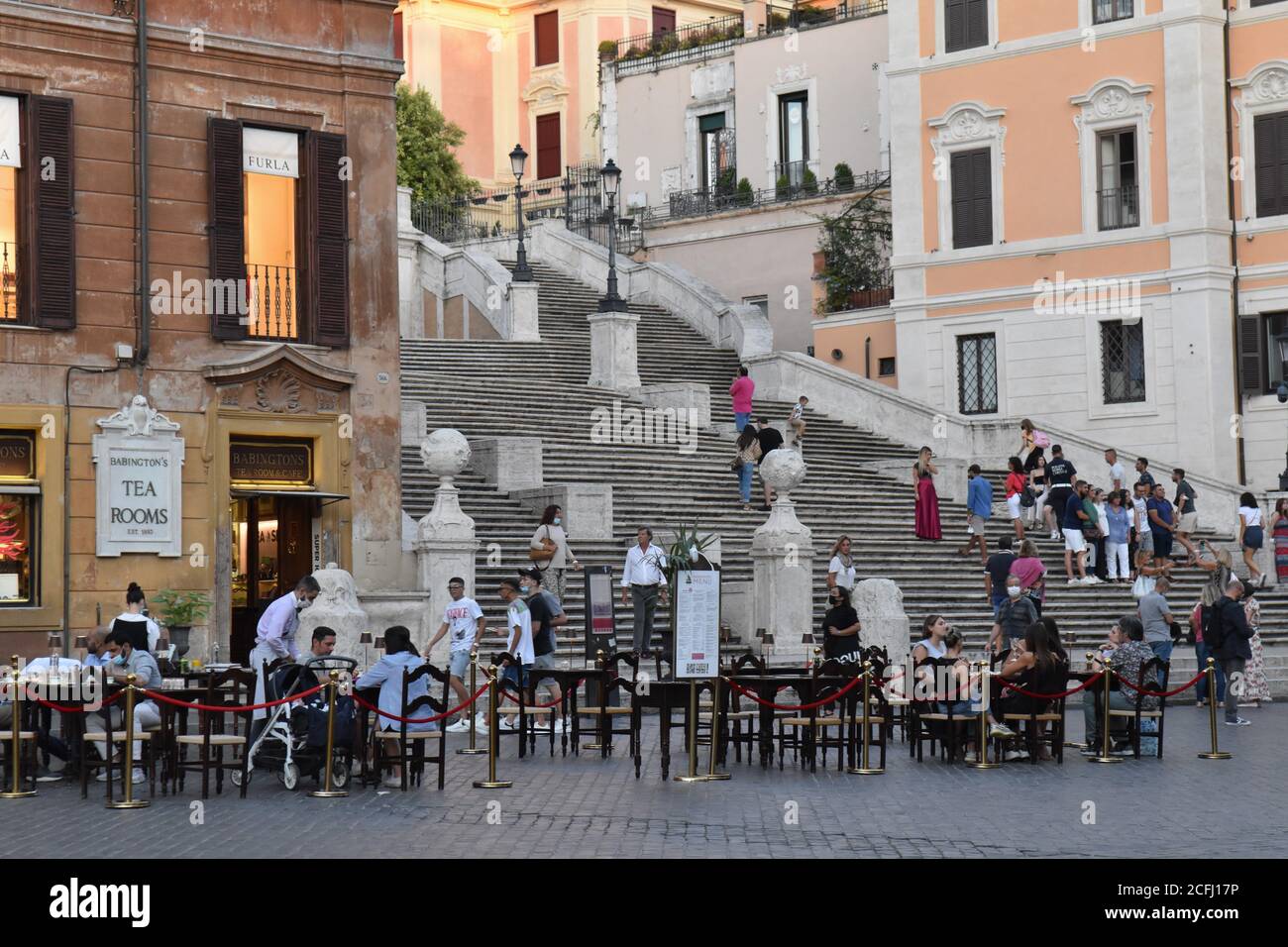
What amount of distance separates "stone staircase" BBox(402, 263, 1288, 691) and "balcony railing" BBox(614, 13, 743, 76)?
1282cm

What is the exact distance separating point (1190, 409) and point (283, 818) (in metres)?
25.4

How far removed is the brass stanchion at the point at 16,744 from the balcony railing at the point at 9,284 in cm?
619

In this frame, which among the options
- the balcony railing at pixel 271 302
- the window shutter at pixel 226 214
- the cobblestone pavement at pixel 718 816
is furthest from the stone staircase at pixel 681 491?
the cobblestone pavement at pixel 718 816

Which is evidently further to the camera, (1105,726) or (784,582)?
(784,582)

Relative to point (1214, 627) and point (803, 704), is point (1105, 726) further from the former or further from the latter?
point (1214, 627)

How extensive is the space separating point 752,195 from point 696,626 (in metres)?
30.7

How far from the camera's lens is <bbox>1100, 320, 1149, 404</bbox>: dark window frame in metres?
38.1

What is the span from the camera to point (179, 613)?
22.0 meters

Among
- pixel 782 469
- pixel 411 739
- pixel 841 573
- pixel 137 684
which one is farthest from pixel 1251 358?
pixel 137 684

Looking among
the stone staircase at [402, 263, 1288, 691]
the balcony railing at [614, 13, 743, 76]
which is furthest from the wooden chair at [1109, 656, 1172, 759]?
the balcony railing at [614, 13, 743, 76]

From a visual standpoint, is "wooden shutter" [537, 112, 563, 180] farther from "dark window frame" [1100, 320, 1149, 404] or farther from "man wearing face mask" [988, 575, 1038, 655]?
"man wearing face mask" [988, 575, 1038, 655]
